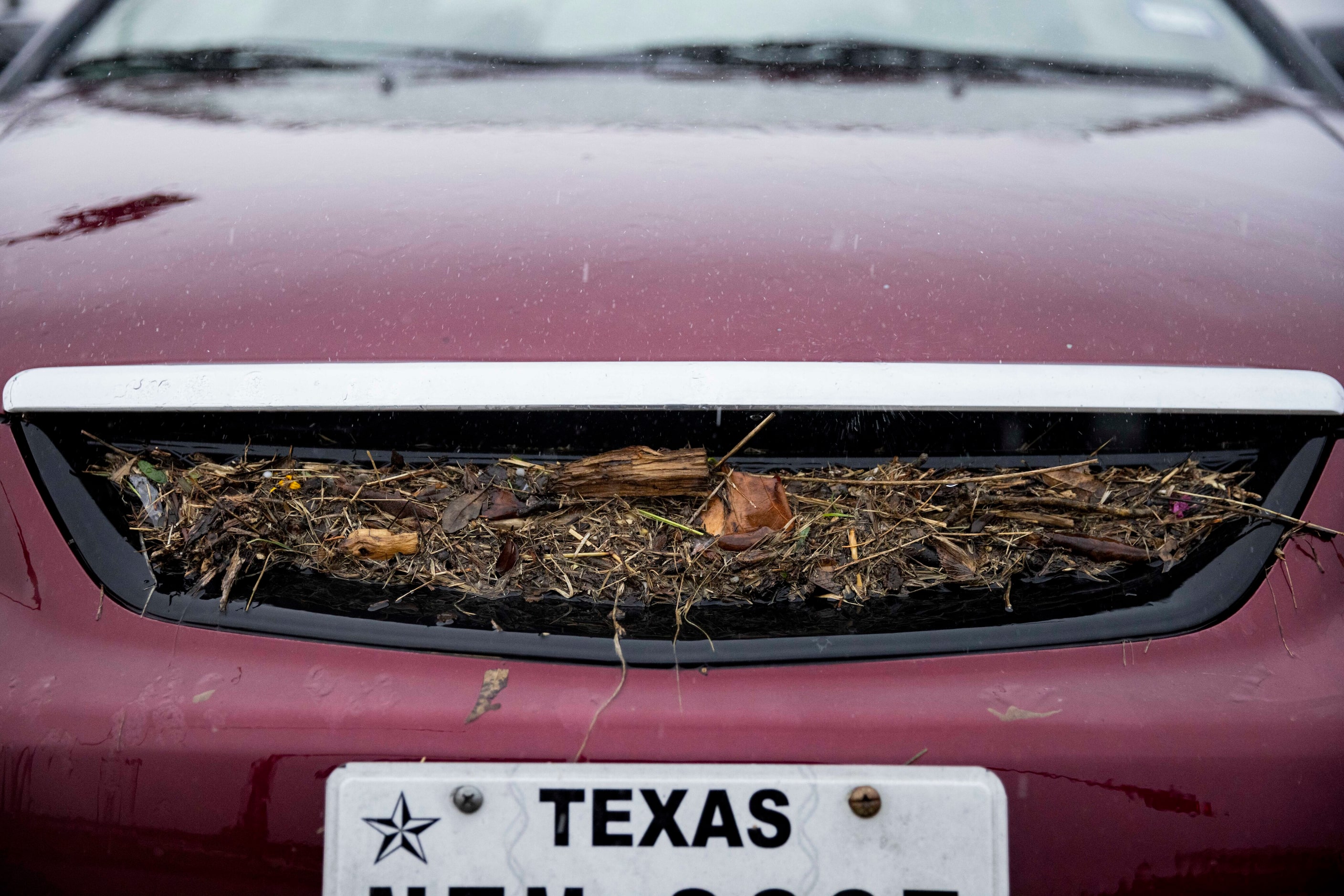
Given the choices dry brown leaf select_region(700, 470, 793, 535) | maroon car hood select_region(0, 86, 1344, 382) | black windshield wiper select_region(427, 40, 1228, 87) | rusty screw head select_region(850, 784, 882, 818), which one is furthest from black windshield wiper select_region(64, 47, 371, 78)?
rusty screw head select_region(850, 784, 882, 818)

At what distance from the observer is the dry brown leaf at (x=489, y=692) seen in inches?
38.4

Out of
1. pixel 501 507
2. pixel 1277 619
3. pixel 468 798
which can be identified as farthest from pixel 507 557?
pixel 1277 619

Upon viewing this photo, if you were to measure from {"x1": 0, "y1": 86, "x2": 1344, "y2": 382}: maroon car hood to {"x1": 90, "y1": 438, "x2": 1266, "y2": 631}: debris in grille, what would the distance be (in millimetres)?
147

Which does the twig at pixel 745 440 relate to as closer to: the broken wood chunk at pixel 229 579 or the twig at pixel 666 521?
the twig at pixel 666 521

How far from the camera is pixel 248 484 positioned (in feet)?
3.63

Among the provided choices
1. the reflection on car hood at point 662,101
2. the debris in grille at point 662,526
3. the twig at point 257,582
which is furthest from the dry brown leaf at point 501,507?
the reflection on car hood at point 662,101

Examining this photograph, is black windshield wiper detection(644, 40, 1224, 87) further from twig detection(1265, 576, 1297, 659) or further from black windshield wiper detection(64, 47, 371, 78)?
twig detection(1265, 576, 1297, 659)

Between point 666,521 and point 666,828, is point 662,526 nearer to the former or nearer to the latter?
point 666,521

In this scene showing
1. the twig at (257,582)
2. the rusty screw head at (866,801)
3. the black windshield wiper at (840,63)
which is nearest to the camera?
the rusty screw head at (866,801)

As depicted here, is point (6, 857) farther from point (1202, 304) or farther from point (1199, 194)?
point (1199, 194)

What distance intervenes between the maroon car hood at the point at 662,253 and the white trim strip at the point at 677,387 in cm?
2

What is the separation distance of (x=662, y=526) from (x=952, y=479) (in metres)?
0.33

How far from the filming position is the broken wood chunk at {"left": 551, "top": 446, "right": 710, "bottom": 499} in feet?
3.51

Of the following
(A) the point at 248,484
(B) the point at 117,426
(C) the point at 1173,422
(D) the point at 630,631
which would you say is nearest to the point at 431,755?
(D) the point at 630,631
